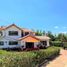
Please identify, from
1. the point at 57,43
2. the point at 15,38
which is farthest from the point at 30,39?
the point at 57,43

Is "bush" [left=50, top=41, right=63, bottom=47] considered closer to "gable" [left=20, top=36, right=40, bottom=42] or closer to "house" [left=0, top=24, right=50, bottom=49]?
"house" [left=0, top=24, right=50, bottom=49]

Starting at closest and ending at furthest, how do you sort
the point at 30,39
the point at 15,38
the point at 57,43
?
the point at 30,39
the point at 15,38
the point at 57,43

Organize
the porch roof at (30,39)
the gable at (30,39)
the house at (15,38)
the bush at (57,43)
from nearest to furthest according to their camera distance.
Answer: the gable at (30,39) < the porch roof at (30,39) < the house at (15,38) < the bush at (57,43)

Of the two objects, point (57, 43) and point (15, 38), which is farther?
point (57, 43)

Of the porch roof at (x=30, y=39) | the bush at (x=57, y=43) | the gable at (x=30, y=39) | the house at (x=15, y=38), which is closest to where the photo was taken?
the gable at (x=30, y=39)

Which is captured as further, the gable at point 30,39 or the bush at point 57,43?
the bush at point 57,43

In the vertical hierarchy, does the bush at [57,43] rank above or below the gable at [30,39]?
below

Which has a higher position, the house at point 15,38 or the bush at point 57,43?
the house at point 15,38

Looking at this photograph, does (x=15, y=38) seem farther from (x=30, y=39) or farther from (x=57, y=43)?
(x=57, y=43)

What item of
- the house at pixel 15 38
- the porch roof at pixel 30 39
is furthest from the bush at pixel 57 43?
the porch roof at pixel 30 39

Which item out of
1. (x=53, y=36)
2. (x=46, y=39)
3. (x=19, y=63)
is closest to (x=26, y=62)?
(x=19, y=63)

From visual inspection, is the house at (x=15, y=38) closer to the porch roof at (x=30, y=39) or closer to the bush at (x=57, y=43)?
the porch roof at (x=30, y=39)

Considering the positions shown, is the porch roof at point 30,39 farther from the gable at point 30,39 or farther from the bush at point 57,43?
the bush at point 57,43

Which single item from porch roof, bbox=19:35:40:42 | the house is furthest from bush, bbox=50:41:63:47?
porch roof, bbox=19:35:40:42
